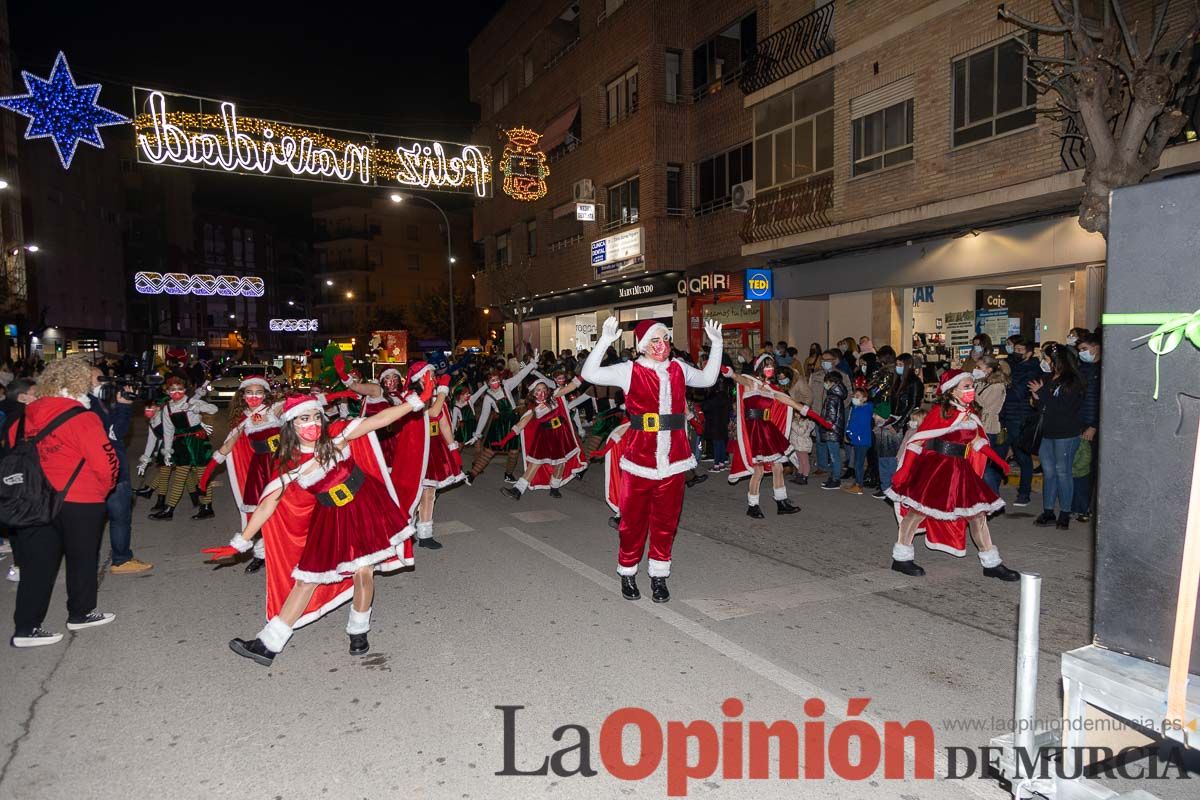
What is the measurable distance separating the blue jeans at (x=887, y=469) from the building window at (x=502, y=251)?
25545mm

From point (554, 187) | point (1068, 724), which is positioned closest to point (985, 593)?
point (1068, 724)

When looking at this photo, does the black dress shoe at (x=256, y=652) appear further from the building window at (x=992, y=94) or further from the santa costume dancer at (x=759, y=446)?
the building window at (x=992, y=94)

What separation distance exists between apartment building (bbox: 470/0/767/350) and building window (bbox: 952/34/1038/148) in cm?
652

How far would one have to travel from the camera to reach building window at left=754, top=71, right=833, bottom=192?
17359 millimetres

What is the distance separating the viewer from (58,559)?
17.0ft

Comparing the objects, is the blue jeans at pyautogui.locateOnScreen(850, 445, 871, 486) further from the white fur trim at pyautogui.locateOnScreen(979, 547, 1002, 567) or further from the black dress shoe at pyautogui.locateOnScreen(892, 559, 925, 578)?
the white fur trim at pyautogui.locateOnScreen(979, 547, 1002, 567)

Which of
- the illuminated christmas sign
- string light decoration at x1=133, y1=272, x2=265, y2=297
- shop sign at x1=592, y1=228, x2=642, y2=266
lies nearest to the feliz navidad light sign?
shop sign at x1=592, y1=228, x2=642, y2=266

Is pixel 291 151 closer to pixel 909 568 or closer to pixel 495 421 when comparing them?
pixel 495 421

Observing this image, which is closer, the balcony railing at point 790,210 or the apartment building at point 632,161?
the balcony railing at point 790,210

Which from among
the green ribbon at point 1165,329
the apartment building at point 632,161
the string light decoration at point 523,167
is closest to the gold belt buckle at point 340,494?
the green ribbon at point 1165,329

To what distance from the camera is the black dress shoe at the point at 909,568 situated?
640 centimetres

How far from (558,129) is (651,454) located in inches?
967

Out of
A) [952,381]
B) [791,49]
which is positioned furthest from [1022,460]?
[791,49]

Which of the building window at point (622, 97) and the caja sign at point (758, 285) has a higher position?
the building window at point (622, 97)
